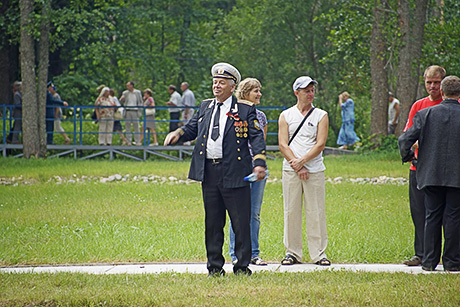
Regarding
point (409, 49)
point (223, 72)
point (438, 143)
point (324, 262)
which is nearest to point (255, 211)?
point (324, 262)

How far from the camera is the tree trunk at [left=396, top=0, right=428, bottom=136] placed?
2309 cm

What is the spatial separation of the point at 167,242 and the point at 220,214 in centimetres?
231

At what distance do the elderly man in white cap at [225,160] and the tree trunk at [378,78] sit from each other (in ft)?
58.0

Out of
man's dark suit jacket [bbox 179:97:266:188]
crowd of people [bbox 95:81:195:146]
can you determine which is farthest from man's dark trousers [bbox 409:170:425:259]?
crowd of people [bbox 95:81:195:146]

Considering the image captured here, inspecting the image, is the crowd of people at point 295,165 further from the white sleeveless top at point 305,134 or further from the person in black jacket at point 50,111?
the person in black jacket at point 50,111

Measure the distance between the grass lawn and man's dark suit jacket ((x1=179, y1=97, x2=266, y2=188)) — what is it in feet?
3.32

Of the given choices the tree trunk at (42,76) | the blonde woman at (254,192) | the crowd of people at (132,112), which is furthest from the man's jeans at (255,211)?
the crowd of people at (132,112)

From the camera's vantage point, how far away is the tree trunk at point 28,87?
75.9 feet

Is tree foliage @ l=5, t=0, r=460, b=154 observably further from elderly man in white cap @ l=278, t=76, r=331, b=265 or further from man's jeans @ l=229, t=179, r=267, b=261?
man's jeans @ l=229, t=179, r=267, b=261

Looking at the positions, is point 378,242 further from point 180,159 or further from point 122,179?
point 180,159

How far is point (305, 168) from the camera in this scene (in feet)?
28.2

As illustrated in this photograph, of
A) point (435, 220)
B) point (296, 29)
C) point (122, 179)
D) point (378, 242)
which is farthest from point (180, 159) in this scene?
point (435, 220)

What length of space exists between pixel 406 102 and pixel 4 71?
14.4 meters

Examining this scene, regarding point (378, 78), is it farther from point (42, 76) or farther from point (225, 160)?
point (225, 160)
